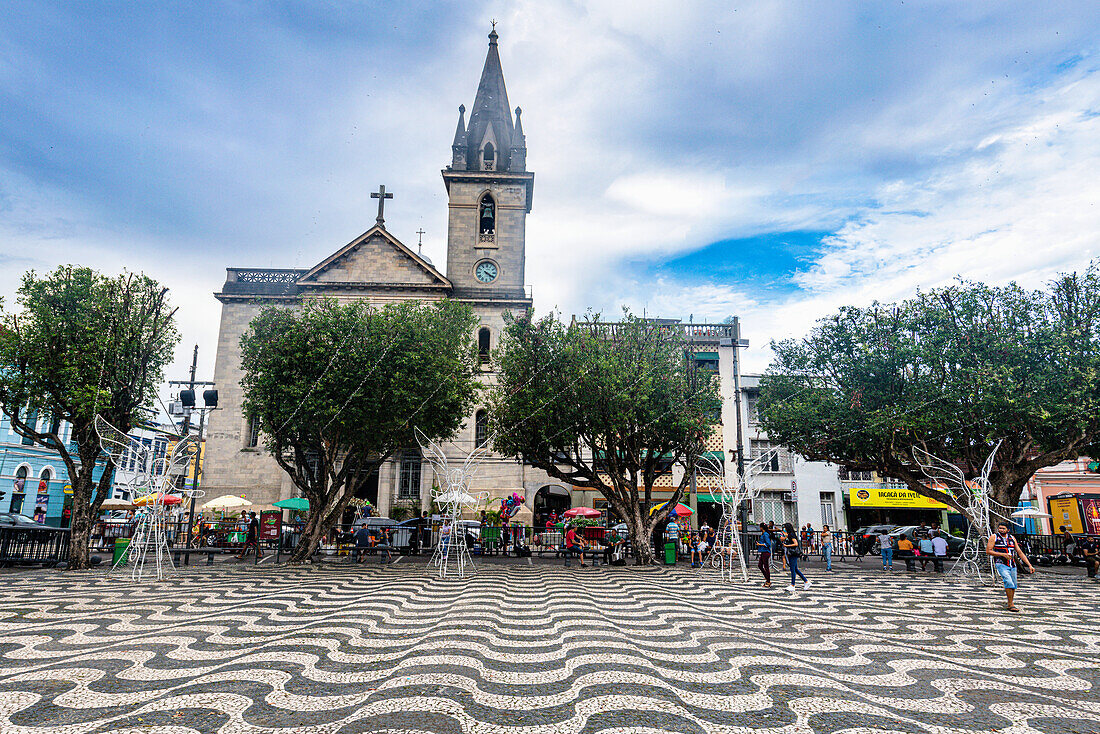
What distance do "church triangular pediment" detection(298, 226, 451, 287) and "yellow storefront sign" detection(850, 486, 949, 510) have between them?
2707cm

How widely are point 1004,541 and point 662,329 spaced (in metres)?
13.1

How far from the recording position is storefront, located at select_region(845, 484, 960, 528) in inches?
1412

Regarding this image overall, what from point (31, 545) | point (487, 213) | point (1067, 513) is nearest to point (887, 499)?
point (1067, 513)

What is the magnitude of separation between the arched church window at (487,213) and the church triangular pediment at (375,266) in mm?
4580

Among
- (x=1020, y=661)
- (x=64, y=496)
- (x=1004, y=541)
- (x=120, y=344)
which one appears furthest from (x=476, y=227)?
(x=1020, y=661)

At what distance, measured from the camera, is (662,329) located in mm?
22922

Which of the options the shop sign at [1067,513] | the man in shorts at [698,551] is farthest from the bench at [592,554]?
the shop sign at [1067,513]

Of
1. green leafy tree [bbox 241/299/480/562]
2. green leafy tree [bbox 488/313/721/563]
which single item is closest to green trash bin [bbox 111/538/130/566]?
green leafy tree [bbox 241/299/480/562]

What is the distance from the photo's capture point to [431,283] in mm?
35594

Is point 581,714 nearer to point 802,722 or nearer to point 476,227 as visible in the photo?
point 802,722

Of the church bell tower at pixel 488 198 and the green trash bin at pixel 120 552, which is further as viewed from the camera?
the church bell tower at pixel 488 198

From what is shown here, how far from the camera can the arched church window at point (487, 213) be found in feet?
124

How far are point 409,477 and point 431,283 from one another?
11.1 m

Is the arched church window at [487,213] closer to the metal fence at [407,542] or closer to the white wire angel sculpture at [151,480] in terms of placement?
the metal fence at [407,542]
